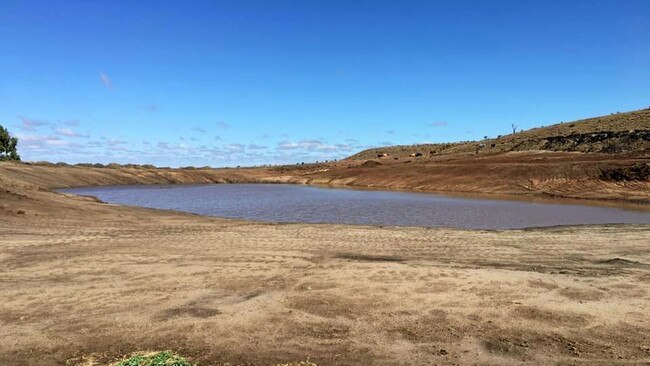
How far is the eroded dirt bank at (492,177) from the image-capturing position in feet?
128

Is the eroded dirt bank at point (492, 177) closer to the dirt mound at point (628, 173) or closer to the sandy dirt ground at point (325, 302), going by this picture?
the dirt mound at point (628, 173)

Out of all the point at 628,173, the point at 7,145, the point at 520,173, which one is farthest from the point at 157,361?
the point at 7,145

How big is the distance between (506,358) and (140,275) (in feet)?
25.3

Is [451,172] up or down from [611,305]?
up

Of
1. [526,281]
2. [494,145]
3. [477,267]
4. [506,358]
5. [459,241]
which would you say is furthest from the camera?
[494,145]

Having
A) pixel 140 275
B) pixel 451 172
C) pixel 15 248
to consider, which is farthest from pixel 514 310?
pixel 451 172

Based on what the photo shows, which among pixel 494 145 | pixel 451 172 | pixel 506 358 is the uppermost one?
pixel 494 145

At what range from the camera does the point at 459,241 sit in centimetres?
1634

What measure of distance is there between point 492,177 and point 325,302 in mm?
46250

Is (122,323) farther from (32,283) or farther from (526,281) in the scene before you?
(526,281)

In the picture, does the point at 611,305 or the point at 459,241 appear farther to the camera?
the point at 459,241

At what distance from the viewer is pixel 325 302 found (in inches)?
344

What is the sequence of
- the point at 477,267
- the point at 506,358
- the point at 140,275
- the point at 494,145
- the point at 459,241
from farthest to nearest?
the point at 494,145 → the point at 459,241 → the point at 477,267 → the point at 140,275 → the point at 506,358

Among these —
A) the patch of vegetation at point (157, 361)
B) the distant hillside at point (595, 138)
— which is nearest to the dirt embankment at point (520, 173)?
the distant hillside at point (595, 138)
